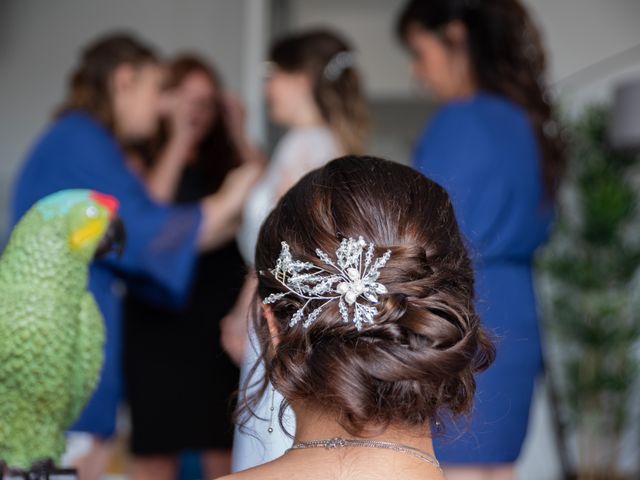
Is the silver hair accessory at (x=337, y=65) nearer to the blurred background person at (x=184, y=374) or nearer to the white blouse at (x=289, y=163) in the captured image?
the white blouse at (x=289, y=163)

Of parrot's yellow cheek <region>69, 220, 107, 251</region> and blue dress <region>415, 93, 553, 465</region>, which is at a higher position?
parrot's yellow cheek <region>69, 220, 107, 251</region>

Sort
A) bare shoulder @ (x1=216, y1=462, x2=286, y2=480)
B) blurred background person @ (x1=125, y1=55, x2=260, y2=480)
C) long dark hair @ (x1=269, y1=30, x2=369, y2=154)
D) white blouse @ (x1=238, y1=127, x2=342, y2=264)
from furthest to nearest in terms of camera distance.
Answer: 1. blurred background person @ (x1=125, y1=55, x2=260, y2=480)
2. long dark hair @ (x1=269, y1=30, x2=369, y2=154)
3. white blouse @ (x1=238, y1=127, x2=342, y2=264)
4. bare shoulder @ (x1=216, y1=462, x2=286, y2=480)

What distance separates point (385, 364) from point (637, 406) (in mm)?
3403

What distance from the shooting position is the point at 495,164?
1.76 meters

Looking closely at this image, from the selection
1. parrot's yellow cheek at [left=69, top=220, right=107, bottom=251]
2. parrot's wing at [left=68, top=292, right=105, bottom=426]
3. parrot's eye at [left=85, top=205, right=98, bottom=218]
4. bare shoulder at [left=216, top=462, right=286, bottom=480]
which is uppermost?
parrot's eye at [left=85, top=205, right=98, bottom=218]

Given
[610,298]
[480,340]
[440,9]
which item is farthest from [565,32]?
[480,340]

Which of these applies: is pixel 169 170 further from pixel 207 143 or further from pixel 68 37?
pixel 68 37


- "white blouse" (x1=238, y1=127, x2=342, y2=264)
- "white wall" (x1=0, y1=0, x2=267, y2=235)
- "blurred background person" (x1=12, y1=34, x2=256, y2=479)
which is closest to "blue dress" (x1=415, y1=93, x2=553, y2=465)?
"white blouse" (x1=238, y1=127, x2=342, y2=264)

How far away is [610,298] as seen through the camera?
3.83 metres

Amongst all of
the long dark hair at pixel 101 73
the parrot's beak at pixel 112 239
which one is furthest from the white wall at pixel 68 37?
the parrot's beak at pixel 112 239

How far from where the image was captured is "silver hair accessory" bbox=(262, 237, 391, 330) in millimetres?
903

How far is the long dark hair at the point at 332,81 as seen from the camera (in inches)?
84.8

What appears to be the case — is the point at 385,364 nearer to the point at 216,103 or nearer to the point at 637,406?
the point at 216,103

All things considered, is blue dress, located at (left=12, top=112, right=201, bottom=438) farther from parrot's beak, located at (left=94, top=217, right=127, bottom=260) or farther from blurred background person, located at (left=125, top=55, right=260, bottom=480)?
parrot's beak, located at (left=94, top=217, right=127, bottom=260)
